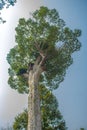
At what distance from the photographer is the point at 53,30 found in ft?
52.1

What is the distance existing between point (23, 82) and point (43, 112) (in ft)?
7.01

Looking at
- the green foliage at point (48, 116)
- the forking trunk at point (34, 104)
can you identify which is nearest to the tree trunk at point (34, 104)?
the forking trunk at point (34, 104)

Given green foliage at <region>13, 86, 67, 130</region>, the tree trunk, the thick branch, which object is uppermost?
the thick branch

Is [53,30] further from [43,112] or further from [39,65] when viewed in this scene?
[43,112]

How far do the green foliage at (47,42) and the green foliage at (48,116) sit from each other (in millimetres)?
1492

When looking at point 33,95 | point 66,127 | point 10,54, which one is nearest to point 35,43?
point 10,54

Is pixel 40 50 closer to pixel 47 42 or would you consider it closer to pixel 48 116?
pixel 47 42

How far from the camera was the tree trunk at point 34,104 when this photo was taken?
40.3 feet

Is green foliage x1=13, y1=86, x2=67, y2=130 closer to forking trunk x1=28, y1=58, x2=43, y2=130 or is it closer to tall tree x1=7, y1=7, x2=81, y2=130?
tall tree x1=7, y1=7, x2=81, y2=130

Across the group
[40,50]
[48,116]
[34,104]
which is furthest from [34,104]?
[48,116]

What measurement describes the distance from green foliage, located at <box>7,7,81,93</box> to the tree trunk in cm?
188

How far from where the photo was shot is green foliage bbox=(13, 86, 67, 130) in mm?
17172

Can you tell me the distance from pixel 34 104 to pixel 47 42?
4.13m

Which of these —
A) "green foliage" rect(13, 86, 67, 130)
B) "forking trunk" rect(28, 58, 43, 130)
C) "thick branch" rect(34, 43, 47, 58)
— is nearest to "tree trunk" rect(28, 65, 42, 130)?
"forking trunk" rect(28, 58, 43, 130)
